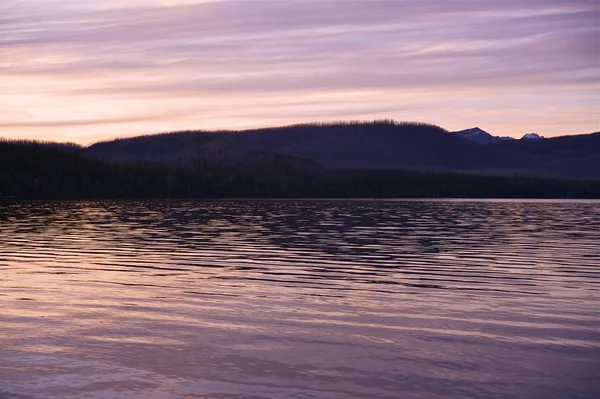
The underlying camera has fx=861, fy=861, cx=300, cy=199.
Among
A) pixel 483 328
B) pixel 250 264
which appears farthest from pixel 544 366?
pixel 250 264

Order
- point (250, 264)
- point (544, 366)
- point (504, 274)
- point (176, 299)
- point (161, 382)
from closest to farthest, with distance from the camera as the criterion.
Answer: point (161, 382) → point (544, 366) → point (176, 299) → point (504, 274) → point (250, 264)

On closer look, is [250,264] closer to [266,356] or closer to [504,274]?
[504,274]

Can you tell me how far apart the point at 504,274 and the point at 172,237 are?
2873cm

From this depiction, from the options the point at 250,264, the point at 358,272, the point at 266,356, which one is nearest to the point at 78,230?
the point at 250,264

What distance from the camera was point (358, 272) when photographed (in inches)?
1416

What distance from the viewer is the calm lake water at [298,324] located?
16453 millimetres

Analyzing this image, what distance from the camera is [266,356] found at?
1873 cm

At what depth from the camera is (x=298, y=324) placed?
895 inches

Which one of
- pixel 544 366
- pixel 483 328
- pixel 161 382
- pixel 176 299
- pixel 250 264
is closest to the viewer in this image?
pixel 161 382

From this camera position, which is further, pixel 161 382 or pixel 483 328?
pixel 483 328

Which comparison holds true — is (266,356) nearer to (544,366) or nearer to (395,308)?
(544,366)

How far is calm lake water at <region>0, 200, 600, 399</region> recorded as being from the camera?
54.0 feet

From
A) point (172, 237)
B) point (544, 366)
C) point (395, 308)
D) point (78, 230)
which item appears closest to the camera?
point (544, 366)

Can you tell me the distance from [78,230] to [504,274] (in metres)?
40.0
